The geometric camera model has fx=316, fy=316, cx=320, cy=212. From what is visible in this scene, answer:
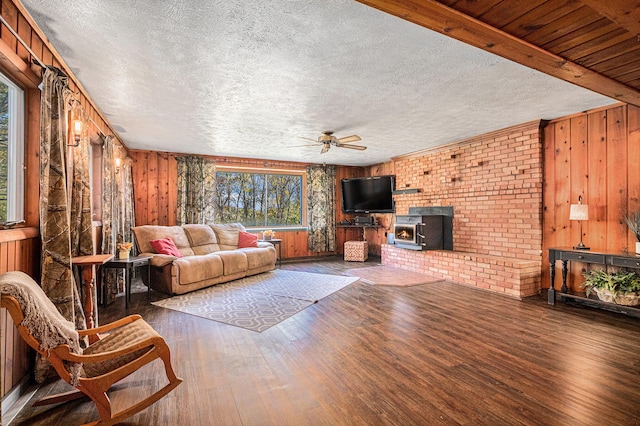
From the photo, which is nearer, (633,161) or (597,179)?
(633,161)

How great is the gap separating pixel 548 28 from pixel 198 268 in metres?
4.61

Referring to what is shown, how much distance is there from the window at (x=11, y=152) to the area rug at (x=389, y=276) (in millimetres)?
4311

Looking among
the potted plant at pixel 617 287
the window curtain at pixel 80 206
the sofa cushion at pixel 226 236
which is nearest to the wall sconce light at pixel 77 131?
the window curtain at pixel 80 206

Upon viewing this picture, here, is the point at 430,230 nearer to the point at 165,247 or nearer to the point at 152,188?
the point at 165,247

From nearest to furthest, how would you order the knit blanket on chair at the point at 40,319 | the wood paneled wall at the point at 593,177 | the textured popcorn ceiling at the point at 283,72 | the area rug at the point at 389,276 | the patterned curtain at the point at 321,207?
the knit blanket on chair at the point at 40,319 → the textured popcorn ceiling at the point at 283,72 → the wood paneled wall at the point at 593,177 → the area rug at the point at 389,276 → the patterned curtain at the point at 321,207

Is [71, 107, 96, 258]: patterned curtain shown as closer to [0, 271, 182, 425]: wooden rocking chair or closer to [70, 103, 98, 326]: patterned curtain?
[70, 103, 98, 326]: patterned curtain

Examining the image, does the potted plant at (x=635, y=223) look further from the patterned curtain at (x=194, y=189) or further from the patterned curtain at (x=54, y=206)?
the patterned curtain at (x=194, y=189)

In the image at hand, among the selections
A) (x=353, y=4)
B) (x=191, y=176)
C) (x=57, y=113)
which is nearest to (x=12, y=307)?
(x=57, y=113)

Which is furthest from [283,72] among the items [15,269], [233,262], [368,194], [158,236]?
[368,194]

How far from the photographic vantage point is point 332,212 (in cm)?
802

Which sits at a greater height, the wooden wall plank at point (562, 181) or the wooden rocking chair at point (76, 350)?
the wooden wall plank at point (562, 181)

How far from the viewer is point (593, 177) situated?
3.91 meters

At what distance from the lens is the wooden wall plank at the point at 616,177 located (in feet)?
12.0

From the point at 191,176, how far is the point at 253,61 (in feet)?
14.6
